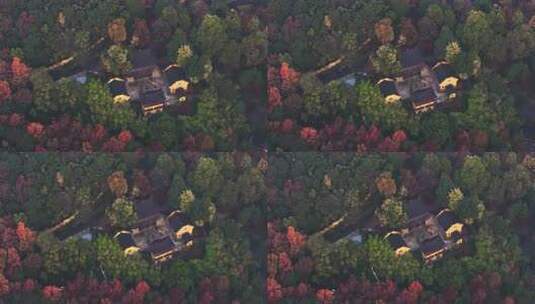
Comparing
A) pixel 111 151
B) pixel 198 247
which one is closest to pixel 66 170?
pixel 111 151

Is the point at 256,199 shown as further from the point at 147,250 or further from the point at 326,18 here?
the point at 326,18

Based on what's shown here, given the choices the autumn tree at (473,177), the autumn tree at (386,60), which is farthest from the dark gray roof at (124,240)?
the autumn tree at (473,177)

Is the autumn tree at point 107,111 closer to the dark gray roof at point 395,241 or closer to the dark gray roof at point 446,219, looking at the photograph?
the dark gray roof at point 395,241

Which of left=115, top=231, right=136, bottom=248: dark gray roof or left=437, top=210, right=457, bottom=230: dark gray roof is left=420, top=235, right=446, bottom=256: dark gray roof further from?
left=115, top=231, right=136, bottom=248: dark gray roof

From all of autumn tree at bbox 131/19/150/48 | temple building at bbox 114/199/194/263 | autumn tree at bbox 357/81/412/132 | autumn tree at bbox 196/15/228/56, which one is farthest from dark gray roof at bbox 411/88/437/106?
autumn tree at bbox 131/19/150/48

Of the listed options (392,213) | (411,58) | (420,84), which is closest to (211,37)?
(411,58)

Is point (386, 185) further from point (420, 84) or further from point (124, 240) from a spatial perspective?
point (124, 240)
